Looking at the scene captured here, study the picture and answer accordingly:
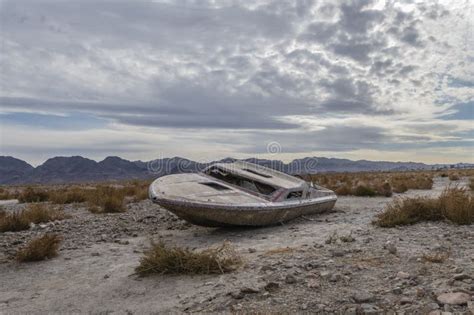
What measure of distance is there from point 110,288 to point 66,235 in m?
4.03

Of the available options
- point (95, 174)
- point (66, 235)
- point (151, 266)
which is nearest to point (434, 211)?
point (151, 266)

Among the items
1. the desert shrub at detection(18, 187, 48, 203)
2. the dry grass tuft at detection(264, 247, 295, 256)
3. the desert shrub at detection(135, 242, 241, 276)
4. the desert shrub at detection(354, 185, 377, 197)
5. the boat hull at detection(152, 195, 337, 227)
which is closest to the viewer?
the desert shrub at detection(135, 242, 241, 276)

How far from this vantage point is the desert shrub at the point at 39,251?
→ 22.0 feet

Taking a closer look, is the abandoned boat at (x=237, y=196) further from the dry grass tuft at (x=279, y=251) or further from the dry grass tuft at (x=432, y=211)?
the dry grass tuft at (x=432, y=211)

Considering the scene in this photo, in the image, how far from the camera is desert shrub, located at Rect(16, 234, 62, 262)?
22.0 ft

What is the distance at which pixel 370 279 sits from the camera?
14.9 feet

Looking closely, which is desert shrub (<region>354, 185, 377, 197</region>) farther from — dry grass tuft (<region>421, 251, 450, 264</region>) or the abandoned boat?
dry grass tuft (<region>421, 251, 450, 264</region>)

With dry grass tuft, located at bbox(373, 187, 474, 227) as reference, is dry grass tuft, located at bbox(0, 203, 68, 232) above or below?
below

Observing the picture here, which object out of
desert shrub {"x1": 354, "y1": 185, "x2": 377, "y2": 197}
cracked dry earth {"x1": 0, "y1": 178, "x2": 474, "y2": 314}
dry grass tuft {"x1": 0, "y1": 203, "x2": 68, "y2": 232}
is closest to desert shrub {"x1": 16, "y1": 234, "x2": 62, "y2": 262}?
cracked dry earth {"x1": 0, "y1": 178, "x2": 474, "y2": 314}

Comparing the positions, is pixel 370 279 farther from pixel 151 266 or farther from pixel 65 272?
pixel 65 272

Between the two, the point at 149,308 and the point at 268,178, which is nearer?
the point at 149,308

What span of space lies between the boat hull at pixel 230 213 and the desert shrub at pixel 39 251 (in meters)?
1.87

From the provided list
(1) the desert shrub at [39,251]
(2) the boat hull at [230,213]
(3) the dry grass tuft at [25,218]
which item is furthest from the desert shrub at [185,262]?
(3) the dry grass tuft at [25,218]

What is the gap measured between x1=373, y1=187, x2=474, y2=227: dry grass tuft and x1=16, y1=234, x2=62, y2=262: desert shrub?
5.79m
